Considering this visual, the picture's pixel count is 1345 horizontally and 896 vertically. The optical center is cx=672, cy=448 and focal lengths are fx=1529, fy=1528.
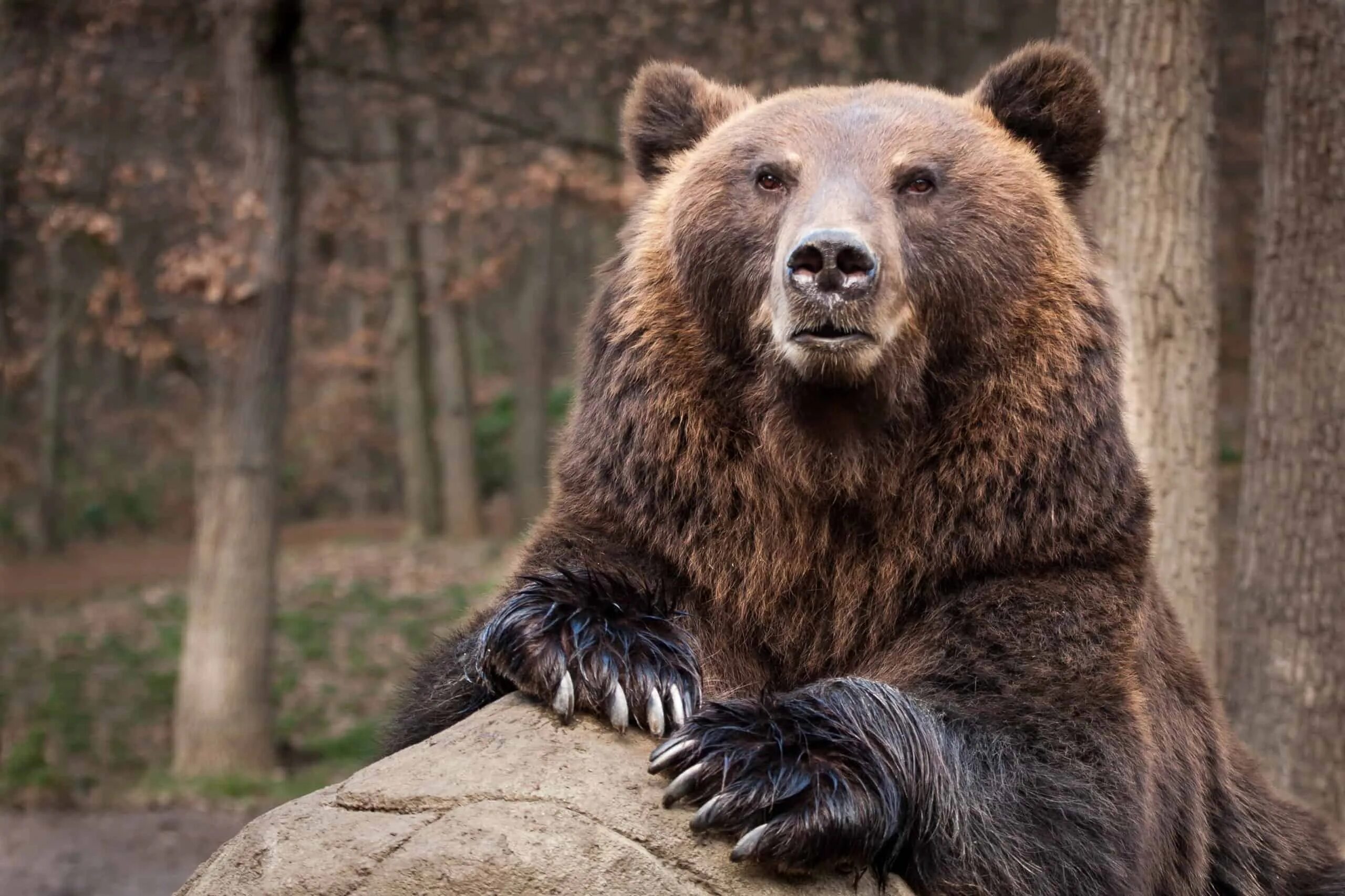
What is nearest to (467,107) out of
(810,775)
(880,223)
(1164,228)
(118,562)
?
(1164,228)

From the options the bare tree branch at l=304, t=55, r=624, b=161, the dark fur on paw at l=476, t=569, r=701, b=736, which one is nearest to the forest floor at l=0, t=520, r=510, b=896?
the dark fur on paw at l=476, t=569, r=701, b=736

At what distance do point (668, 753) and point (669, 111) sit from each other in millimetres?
2311

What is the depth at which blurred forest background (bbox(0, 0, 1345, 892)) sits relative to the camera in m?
6.86

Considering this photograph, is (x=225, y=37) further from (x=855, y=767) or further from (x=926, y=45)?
(x=855, y=767)

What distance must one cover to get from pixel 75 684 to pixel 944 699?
13.7m

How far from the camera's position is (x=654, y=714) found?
A: 354cm

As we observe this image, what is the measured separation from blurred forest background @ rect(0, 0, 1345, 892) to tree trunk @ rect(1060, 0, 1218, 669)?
2cm

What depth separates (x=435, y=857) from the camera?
3.20 m

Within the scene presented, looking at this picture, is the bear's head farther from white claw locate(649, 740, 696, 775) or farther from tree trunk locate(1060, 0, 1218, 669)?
tree trunk locate(1060, 0, 1218, 669)

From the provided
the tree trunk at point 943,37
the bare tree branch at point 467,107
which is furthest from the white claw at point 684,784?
the tree trunk at point 943,37

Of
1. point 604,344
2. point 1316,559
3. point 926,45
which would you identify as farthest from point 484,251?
point 604,344

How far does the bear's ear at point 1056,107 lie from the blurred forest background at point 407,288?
233cm

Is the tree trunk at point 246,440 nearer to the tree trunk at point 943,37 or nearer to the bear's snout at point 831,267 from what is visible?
the tree trunk at point 943,37

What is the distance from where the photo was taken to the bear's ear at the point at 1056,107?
450 cm
